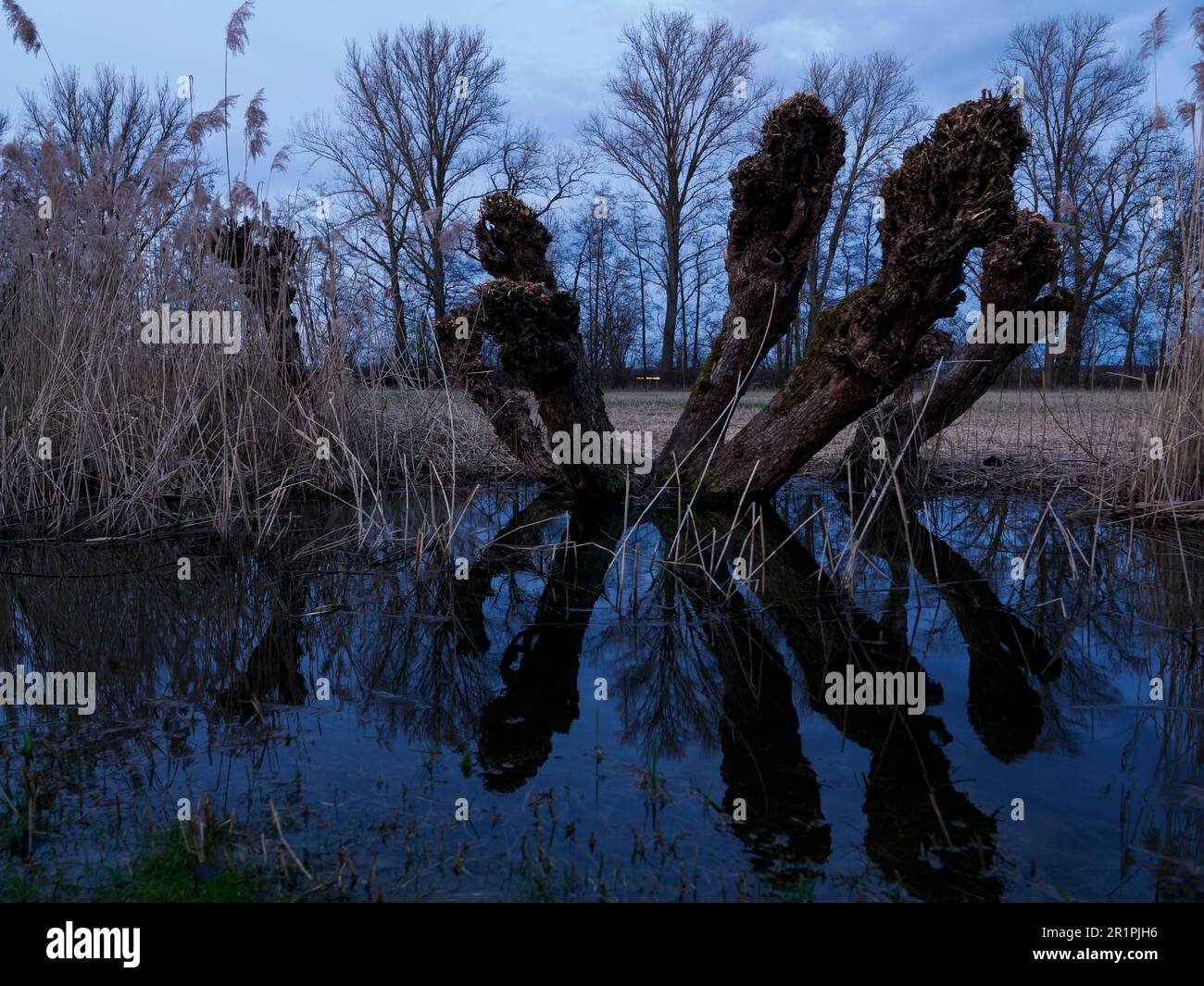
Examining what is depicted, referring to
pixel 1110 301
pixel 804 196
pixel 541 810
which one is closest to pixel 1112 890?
pixel 541 810

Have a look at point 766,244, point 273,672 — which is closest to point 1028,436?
point 766,244

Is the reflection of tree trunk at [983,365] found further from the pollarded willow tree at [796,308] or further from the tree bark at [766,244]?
the tree bark at [766,244]

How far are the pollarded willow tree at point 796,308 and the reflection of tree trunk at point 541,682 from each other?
0.98 m

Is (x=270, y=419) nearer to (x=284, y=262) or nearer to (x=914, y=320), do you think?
(x=284, y=262)

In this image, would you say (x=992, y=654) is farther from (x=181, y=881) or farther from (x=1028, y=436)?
(x=1028, y=436)

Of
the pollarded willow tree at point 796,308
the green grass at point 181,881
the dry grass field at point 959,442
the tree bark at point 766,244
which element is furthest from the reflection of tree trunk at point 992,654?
the dry grass field at point 959,442

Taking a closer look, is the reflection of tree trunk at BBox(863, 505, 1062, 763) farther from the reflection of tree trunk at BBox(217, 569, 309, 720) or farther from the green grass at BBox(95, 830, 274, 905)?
the reflection of tree trunk at BBox(217, 569, 309, 720)

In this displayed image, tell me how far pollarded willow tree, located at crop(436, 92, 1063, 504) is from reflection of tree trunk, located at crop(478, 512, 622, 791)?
98cm

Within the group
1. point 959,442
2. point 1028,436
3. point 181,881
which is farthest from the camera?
point 1028,436

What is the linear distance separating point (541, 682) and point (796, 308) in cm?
396

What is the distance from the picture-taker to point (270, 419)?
556 centimetres

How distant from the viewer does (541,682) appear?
2578mm
